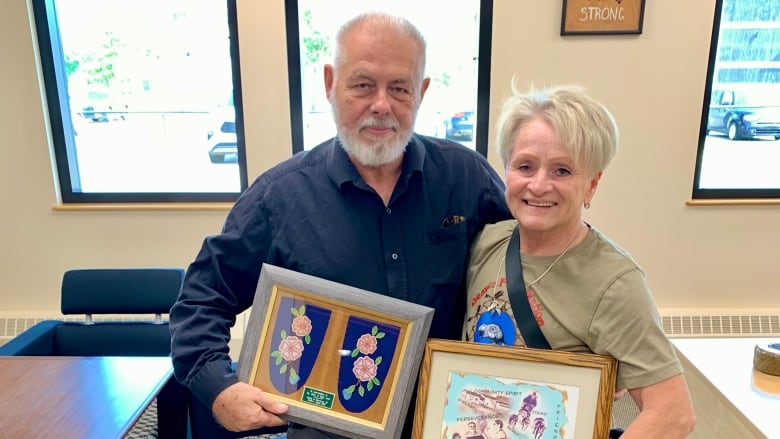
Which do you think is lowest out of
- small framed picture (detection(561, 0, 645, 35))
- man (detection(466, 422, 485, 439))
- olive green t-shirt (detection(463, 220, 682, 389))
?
man (detection(466, 422, 485, 439))

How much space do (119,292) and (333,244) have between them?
142 centimetres

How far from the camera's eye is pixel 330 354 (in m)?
1.12

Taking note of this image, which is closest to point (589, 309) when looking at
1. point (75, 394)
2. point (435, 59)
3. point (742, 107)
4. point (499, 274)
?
point (499, 274)

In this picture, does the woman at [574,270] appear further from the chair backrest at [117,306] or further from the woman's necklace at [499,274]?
the chair backrest at [117,306]

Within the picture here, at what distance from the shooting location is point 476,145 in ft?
9.21

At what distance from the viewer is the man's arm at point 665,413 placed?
0.93 meters

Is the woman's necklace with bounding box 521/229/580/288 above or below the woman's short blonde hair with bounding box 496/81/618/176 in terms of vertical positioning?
below

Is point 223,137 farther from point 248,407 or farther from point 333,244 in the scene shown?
point 248,407

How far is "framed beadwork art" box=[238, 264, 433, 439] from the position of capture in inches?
43.1

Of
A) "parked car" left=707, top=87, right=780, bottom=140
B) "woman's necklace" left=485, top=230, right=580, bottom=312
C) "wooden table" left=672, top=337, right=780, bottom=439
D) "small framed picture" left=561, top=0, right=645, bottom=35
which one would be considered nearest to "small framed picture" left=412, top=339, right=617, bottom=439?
"woman's necklace" left=485, top=230, right=580, bottom=312

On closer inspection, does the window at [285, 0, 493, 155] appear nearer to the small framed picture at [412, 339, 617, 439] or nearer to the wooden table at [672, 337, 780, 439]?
the wooden table at [672, 337, 780, 439]

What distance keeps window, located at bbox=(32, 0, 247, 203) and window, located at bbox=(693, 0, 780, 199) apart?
270cm

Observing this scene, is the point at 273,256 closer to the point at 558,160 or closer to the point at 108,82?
the point at 558,160

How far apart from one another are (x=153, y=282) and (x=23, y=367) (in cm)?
60
